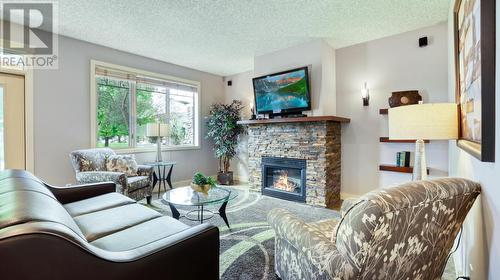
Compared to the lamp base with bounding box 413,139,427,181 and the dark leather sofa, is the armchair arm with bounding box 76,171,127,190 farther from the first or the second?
the lamp base with bounding box 413,139,427,181

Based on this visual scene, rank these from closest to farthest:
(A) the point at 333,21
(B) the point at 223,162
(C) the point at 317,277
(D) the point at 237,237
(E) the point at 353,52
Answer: (C) the point at 317,277 → (D) the point at 237,237 → (A) the point at 333,21 → (E) the point at 353,52 → (B) the point at 223,162

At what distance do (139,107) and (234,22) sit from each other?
2506mm

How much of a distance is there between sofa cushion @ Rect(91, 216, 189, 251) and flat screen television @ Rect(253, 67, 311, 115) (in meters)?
2.84

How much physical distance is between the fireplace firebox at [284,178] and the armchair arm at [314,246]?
2304 mm

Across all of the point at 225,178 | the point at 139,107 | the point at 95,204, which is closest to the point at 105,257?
the point at 95,204

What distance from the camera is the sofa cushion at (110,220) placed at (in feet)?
4.90

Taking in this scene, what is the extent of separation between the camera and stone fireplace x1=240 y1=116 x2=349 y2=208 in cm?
359

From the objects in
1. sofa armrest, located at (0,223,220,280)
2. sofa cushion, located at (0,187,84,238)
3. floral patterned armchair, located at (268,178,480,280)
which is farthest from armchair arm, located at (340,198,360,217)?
sofa cushion, located at (0,187,84,238)

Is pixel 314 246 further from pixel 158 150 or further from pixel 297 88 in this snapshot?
pixel 158 150

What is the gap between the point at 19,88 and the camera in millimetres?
3213

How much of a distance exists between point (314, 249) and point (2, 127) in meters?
4.12

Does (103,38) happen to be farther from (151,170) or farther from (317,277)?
(317,277)

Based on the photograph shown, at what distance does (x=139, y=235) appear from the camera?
143 cm

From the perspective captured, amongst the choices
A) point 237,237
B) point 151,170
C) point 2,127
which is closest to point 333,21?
point 237,237
